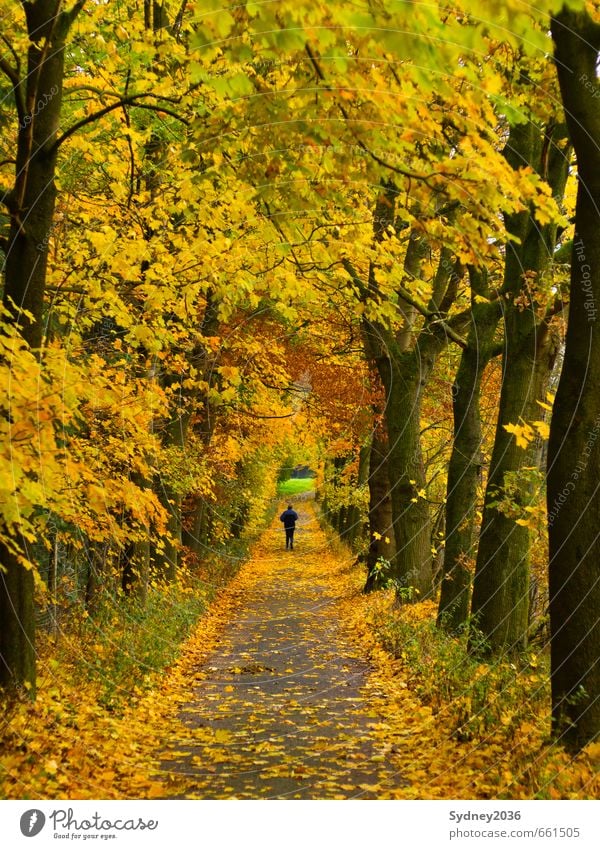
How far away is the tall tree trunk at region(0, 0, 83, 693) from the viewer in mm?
7270

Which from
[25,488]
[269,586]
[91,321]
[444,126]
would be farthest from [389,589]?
[25,488]

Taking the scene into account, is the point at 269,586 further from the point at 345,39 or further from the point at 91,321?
the point at 345,39

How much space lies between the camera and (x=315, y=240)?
9.81 meters

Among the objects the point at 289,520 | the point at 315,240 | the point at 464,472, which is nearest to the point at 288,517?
the point at 289,520

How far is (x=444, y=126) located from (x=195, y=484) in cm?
999

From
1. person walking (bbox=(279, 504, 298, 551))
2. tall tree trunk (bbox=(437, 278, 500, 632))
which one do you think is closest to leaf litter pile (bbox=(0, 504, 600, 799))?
tall tree trunk (bbox=(437, 278, 500, 632))

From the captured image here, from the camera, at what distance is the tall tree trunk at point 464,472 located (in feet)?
36.6

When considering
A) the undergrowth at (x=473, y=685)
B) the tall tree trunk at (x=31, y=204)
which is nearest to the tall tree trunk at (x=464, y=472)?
the undergrowth at (x=473, y=685)

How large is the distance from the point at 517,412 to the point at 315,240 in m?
3.38

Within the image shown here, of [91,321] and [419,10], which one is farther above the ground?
[419,10]

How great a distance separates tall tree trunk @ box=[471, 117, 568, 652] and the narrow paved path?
77.4 inches

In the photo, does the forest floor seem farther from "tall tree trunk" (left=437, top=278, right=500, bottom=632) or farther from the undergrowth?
"tall tree trunk" (left=437, top=278, right=500, bottom=632)

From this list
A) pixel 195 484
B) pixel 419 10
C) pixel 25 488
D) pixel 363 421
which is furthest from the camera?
pixel 363 421

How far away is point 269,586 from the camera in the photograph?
2312 cm
